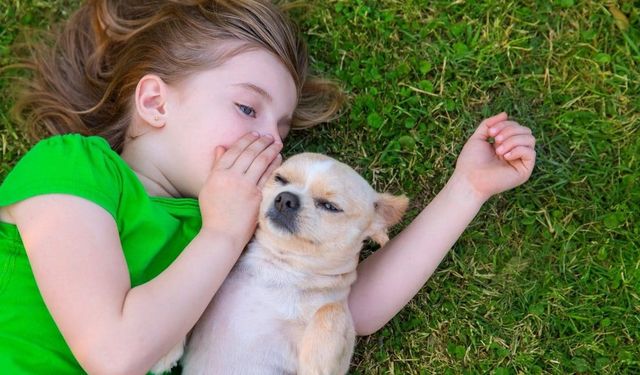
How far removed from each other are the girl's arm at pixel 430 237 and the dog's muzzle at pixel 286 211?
27.1 inches

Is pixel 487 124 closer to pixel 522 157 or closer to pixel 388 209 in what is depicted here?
pixel 522 157

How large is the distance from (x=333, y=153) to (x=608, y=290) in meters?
1.75

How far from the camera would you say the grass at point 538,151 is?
3.95 meters

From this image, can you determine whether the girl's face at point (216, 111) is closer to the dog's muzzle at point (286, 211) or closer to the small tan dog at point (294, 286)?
the small tan dog at point (294, 286)

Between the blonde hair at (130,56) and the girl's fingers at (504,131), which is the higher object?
the blonde hair at (130,56)

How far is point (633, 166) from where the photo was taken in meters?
4.04

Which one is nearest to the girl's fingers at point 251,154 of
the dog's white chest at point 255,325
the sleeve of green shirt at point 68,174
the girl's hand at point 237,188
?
the girl's hand at point 237,188

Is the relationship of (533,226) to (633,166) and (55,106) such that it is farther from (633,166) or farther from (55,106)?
(55,106)

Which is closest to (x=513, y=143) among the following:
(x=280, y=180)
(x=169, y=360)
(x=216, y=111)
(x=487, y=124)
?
(x=487, y=124)

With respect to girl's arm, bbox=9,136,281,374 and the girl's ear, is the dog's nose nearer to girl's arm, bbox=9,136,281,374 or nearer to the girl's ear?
girl's arm, bbox=9,136,281,374

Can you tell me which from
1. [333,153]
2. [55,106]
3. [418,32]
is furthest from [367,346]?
[55,106]

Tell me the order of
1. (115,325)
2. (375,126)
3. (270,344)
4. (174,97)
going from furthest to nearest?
(375,126) < (174,97) < (270,344) < (115,325)

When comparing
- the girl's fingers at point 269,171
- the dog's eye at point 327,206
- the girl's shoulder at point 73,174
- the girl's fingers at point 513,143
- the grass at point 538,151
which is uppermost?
the girl's shoulder at point 73,174

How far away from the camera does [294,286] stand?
320 centimetres
